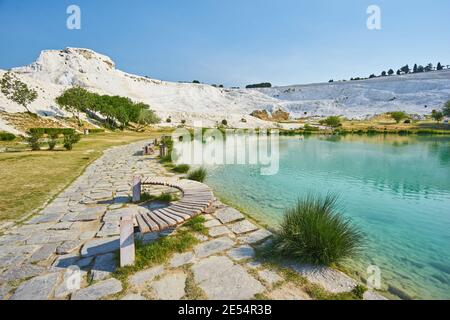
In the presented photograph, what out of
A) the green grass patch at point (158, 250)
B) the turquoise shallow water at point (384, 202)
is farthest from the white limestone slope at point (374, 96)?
the green grass patch at point (158, 250)

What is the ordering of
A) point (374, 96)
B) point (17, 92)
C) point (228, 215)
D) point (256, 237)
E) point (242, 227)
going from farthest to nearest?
point (374, 96)
point (17, 92)
point (228, 215)
point (242, 227)
point (256, 237)

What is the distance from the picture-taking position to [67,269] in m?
2.83

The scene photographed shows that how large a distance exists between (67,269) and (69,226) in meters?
1.49

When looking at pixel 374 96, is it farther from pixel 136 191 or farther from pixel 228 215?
pixel 136 191

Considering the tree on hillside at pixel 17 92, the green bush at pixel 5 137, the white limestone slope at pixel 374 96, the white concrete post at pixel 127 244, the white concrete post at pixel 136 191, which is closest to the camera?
the white concrete post at pixel 127 244

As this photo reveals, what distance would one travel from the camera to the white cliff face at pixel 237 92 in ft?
242

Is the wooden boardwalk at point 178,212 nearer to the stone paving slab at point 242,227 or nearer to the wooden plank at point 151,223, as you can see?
the wooden plank at point 151,223

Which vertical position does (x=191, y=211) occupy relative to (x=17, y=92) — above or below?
below

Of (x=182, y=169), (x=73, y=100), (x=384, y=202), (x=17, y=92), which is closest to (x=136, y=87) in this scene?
(x=73, y=100)

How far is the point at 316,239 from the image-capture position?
3027mm

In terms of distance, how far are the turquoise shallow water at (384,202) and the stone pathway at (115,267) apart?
115 centimetres

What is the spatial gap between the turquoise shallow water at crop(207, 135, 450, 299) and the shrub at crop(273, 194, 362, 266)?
0.42 m

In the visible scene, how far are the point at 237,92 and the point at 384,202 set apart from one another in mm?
98124

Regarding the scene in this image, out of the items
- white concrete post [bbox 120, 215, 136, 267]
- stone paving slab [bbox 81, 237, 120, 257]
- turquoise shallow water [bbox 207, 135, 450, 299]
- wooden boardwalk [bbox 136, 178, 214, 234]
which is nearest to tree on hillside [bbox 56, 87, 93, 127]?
turquoise shallow water [bbox 207, 135, 450, 299]
